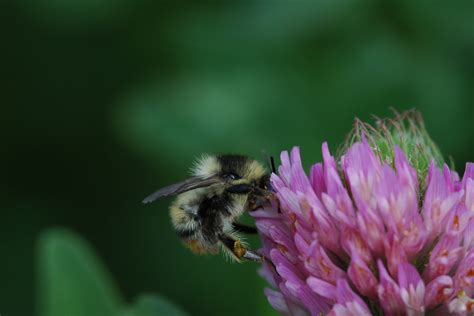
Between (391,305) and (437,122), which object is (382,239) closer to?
(391,305)

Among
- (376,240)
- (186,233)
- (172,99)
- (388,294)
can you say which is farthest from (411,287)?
(172,99)

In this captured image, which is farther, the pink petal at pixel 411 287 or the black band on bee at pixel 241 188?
the black band on bee at pixel 241 188

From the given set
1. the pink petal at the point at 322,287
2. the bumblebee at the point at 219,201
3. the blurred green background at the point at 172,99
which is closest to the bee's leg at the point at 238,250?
the bumblebee at the point at 219,201

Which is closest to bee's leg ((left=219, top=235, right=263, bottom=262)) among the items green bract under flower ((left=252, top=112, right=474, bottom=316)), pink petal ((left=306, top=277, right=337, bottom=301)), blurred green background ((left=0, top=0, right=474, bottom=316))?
green bract under flower ((left=252, top=112, right=474, bottom=316))

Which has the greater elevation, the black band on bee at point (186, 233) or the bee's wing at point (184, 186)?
the bee's wing at point (184, 186)

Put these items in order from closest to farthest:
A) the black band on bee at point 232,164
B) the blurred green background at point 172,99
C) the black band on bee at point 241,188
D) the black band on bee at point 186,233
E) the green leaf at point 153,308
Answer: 1. the black band on bee at point 241,188
2. the black band on bee at point 232,164
3. the black band on bee at point 186,233
4. the green leaf at point 153,308
5. the blurred green background at point 172,99

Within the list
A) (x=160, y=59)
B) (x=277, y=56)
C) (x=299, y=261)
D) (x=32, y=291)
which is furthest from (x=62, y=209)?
(x=299, y=261)

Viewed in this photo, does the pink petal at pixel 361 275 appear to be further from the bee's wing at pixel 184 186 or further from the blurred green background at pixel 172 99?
the blurred green background at pixel 172 99
